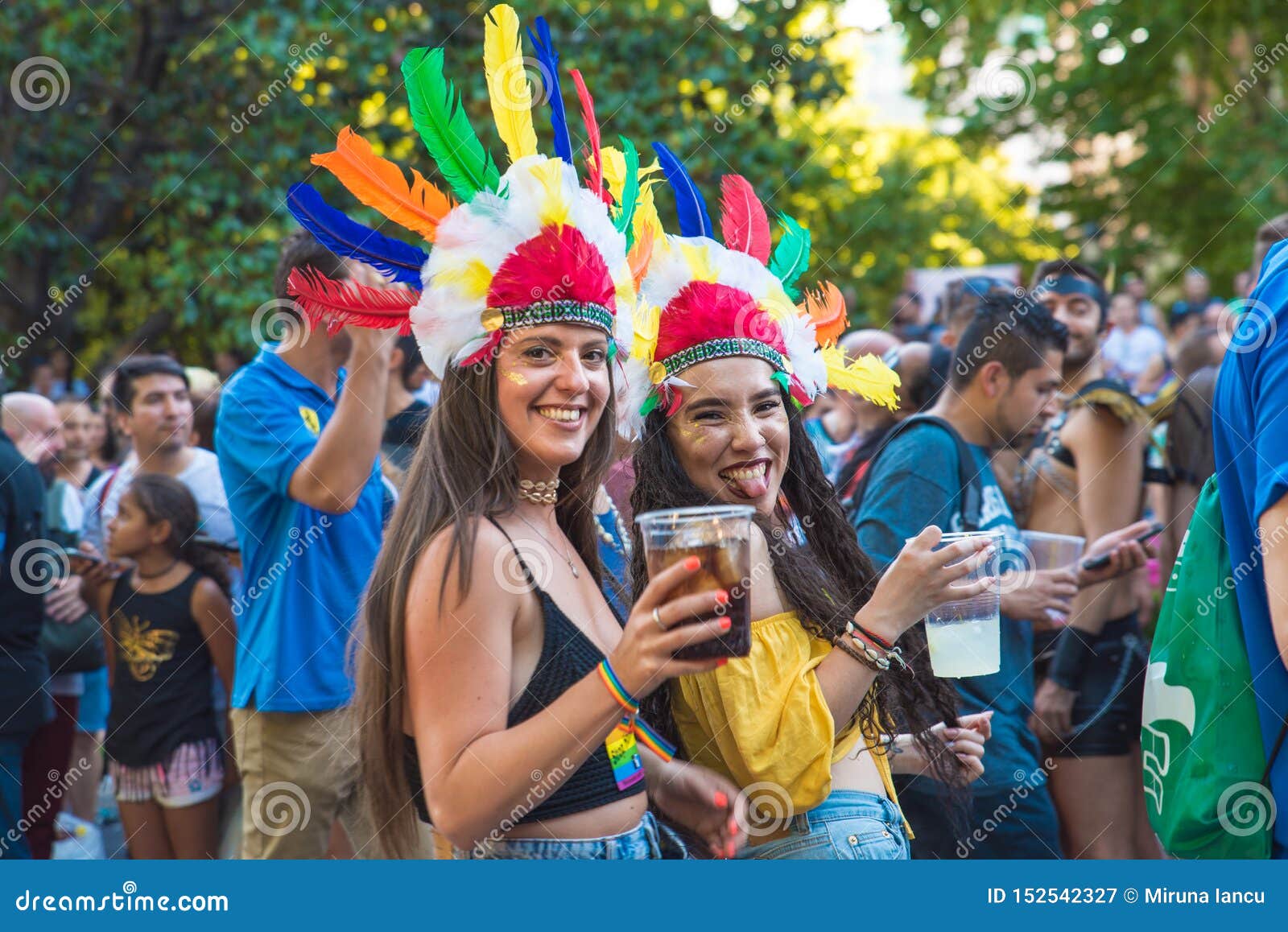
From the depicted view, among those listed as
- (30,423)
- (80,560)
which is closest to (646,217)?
(80,560)

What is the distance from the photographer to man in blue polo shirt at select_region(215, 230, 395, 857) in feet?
12.5

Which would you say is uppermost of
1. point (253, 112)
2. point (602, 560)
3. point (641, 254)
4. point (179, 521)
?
point (253, 112)

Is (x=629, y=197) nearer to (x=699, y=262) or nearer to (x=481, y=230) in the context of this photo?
(x=699, y=262)

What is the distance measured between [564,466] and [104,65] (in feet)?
27.2

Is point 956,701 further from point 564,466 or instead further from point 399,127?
point 399,127

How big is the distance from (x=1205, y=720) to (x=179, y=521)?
391 centimetres

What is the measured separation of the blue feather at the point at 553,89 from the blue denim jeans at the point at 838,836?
56.7 inches

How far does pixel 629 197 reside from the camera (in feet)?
9.49

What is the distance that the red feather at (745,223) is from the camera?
3.29 m

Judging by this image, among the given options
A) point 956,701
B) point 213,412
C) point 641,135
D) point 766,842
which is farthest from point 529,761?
point 641,135

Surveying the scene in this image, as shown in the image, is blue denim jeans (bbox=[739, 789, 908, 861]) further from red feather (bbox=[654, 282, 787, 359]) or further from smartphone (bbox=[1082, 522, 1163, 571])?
smartphone (bbox=[1082, 522, 1163, 571])

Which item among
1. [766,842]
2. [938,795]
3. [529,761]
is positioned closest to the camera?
[529,761]

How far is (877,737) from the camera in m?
2.72

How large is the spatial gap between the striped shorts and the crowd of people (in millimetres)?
14
